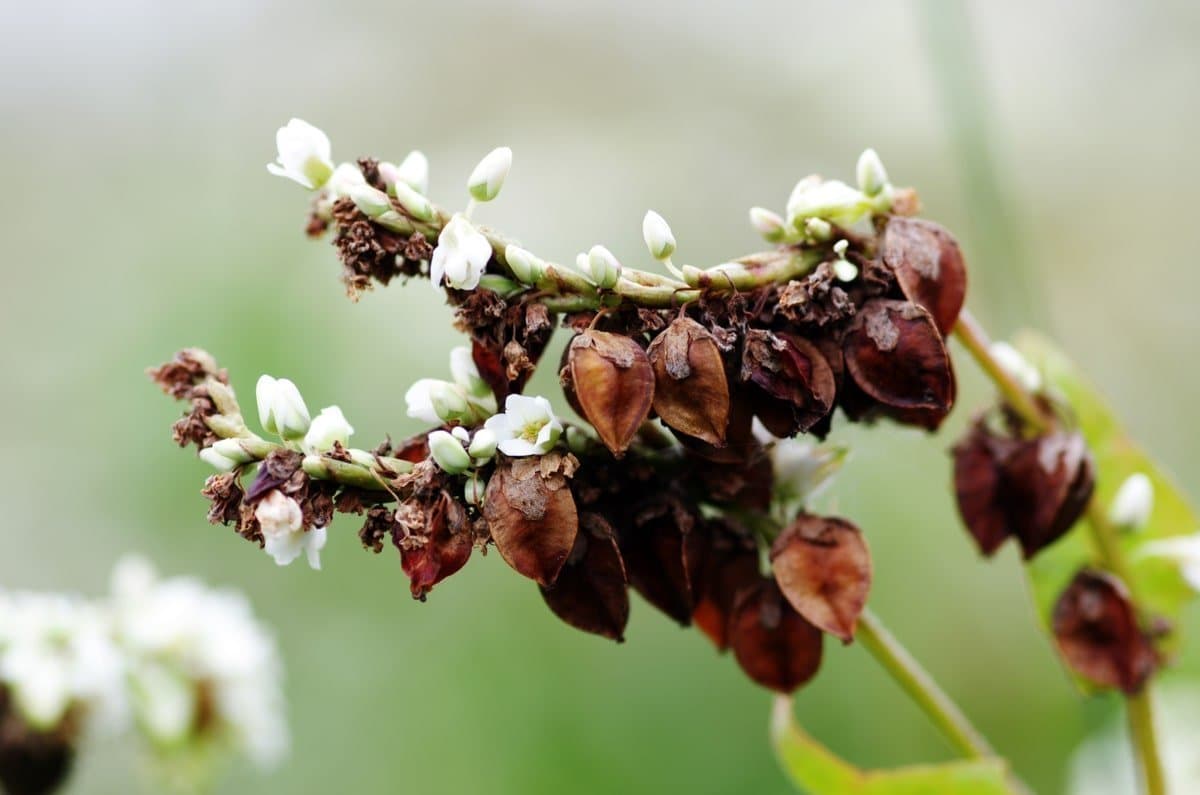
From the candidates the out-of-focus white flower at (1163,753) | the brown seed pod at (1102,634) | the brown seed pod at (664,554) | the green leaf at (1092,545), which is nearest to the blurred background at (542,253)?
the out-of-focus white flower at (1163,753)

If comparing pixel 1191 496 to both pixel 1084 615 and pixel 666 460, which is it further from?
pixel 666 460

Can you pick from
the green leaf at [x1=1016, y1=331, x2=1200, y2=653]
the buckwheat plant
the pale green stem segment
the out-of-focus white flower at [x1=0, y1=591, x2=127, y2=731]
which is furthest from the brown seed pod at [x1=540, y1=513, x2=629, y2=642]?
the out-of-focus white flower at [x1=0, y1=591, x2=127, y2=731]

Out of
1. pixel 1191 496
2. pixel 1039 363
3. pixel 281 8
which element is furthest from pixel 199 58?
pixel 1039 363

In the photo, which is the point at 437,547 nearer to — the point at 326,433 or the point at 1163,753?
the point at 326,433

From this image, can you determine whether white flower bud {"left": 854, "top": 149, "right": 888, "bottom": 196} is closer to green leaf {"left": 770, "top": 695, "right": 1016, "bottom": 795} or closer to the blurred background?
green leaf {"left": 770, "top": 695, "right": 1016, "bottom": 795}

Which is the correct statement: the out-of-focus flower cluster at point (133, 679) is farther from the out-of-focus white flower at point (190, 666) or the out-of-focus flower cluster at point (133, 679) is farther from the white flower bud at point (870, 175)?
the white flower bud at point (870, 175)
